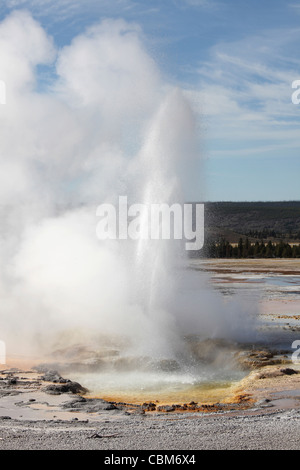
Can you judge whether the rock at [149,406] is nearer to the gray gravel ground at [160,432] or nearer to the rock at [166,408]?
the rock at [166,408]

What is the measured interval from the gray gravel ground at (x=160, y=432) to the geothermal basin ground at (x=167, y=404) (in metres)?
0.01

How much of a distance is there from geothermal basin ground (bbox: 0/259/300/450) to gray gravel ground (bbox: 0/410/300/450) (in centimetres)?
1

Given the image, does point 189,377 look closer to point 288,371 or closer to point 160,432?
point 288,371

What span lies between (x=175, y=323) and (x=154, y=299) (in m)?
0.72

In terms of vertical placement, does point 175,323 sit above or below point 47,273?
below

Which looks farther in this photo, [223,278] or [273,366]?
[223,278]

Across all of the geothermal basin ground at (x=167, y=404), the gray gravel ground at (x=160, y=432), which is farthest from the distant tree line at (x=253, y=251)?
the gray gravel ground at (x=160, y=432)

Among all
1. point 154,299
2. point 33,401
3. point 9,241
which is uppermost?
point 9,241

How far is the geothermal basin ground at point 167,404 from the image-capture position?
21.3 feet

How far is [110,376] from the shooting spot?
400 inches

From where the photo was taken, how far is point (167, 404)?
8414mm

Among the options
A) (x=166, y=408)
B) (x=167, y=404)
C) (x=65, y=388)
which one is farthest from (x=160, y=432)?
(x=65, y=388)
